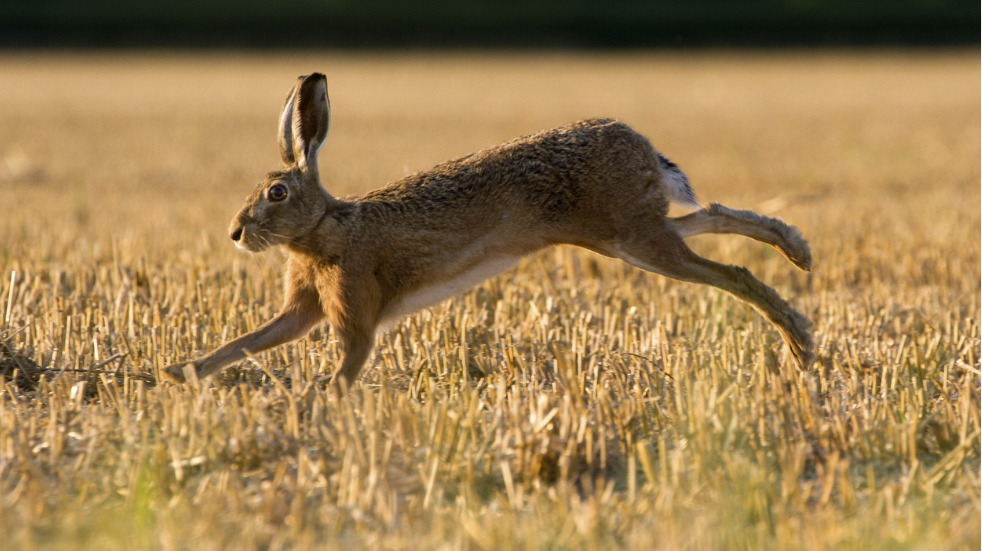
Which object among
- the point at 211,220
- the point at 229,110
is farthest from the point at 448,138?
the point at 211,220

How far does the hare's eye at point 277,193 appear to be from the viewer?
14.0ft

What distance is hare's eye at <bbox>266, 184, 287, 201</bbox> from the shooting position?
169 inches

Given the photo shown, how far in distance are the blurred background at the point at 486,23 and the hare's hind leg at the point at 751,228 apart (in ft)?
103

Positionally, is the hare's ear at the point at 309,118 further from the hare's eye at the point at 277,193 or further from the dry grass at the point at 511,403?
the dry grass at the point at 511,403

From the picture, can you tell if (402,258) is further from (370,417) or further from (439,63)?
(439,63)

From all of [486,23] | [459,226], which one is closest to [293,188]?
[459,226]

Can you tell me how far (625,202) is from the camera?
4.73 meters

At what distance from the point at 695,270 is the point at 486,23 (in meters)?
32.5

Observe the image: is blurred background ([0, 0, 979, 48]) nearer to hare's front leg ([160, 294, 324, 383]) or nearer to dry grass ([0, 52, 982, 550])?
dry grass ([0, 52, 982, 550])

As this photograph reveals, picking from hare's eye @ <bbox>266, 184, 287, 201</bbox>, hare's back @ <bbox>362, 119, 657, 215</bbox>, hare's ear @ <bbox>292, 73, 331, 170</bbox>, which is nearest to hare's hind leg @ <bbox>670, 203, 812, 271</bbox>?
hare's back @ <bbox>362, 119, 657, 215</bbox>

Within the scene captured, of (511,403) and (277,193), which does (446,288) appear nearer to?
(277,193)

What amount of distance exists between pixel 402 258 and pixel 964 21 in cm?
3420

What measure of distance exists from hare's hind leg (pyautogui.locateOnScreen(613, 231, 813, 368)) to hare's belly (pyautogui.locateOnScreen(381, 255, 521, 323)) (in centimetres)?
49

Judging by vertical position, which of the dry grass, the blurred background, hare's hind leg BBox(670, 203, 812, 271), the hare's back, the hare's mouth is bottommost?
the dry grass
